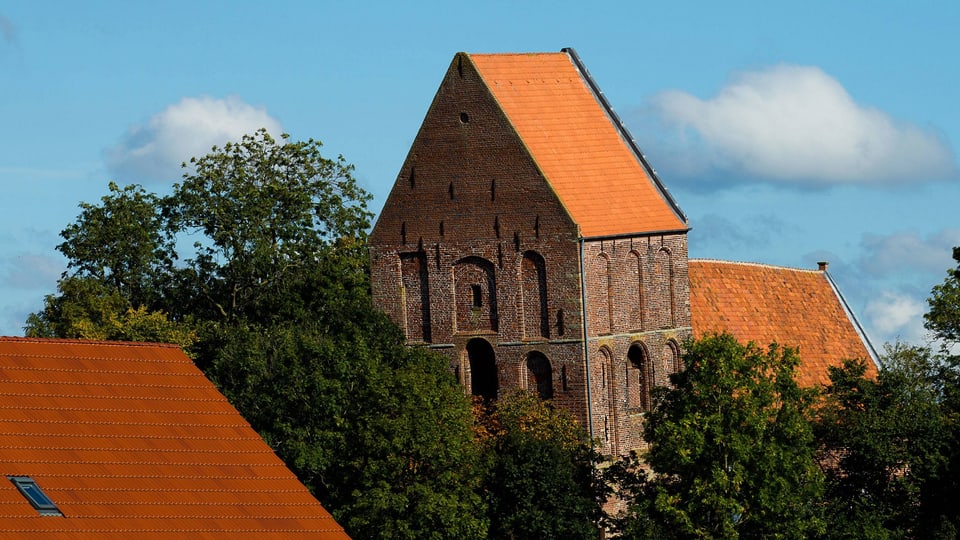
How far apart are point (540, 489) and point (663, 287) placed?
14.9 metres

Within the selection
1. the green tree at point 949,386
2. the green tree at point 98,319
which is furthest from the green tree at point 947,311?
the green tree at point 98,319

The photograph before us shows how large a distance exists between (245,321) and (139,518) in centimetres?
3721

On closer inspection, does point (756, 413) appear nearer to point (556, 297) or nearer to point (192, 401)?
point (556, 297)

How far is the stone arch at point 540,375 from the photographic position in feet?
274

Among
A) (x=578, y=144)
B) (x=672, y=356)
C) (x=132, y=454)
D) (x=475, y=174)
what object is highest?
(x=578, y=144)

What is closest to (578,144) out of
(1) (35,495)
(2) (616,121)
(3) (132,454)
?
(2) (616,121)

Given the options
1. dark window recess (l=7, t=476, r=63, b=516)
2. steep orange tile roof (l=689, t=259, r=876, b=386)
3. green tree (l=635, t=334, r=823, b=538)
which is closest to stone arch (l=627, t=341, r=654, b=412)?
steep orange tile roof (l=689, t=259, r=876, b=386)

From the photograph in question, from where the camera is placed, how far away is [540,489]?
74438 millimetres

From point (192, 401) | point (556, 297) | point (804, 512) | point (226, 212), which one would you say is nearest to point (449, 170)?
point (556, 297)

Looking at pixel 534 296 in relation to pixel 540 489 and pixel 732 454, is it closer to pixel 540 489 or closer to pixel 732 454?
pixel 540 489

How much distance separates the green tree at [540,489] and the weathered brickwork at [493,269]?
18.7 ft

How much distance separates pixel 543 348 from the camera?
83.4 m

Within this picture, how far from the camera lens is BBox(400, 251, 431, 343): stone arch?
3324 inches

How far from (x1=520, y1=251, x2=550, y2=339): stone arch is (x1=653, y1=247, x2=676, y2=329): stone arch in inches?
209
